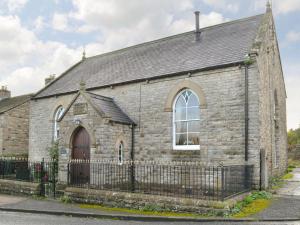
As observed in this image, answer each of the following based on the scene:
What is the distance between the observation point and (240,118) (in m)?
13.3

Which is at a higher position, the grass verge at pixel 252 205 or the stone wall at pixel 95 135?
the stone wall at pixel 95 135

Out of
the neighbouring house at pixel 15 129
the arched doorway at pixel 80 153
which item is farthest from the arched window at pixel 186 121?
the neighbouring house at pixel 15 129

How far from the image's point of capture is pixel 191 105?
15.0 metres

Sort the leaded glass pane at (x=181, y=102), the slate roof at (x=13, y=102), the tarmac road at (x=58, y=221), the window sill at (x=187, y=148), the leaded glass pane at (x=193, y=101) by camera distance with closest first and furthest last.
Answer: the tarmac road at (x=58, y=221) < the window sill at (x=187, y=148) < the leaded glass pane at (x=193, y=101) < the leaded glass pane at (x=181, y=102) < the slate roof at (x=13, y=102)

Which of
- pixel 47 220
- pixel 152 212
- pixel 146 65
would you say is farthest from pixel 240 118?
pixel 47 220

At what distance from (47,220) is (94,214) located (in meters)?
1.38

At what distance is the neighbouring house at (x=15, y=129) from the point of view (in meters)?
24.0

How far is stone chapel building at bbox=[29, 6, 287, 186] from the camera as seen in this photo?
1329 centimetres

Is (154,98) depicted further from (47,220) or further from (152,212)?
(47,220)

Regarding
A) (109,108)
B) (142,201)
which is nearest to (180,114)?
(109,108)

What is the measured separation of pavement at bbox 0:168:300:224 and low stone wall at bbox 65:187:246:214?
0.50 m

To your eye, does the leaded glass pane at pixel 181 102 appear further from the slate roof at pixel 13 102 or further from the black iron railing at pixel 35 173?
the slate roof at pixel 13 102

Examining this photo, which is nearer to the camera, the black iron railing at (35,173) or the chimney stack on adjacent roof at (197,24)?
the black iron railing at (35,173)

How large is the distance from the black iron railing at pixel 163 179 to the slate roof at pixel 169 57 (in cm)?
463
